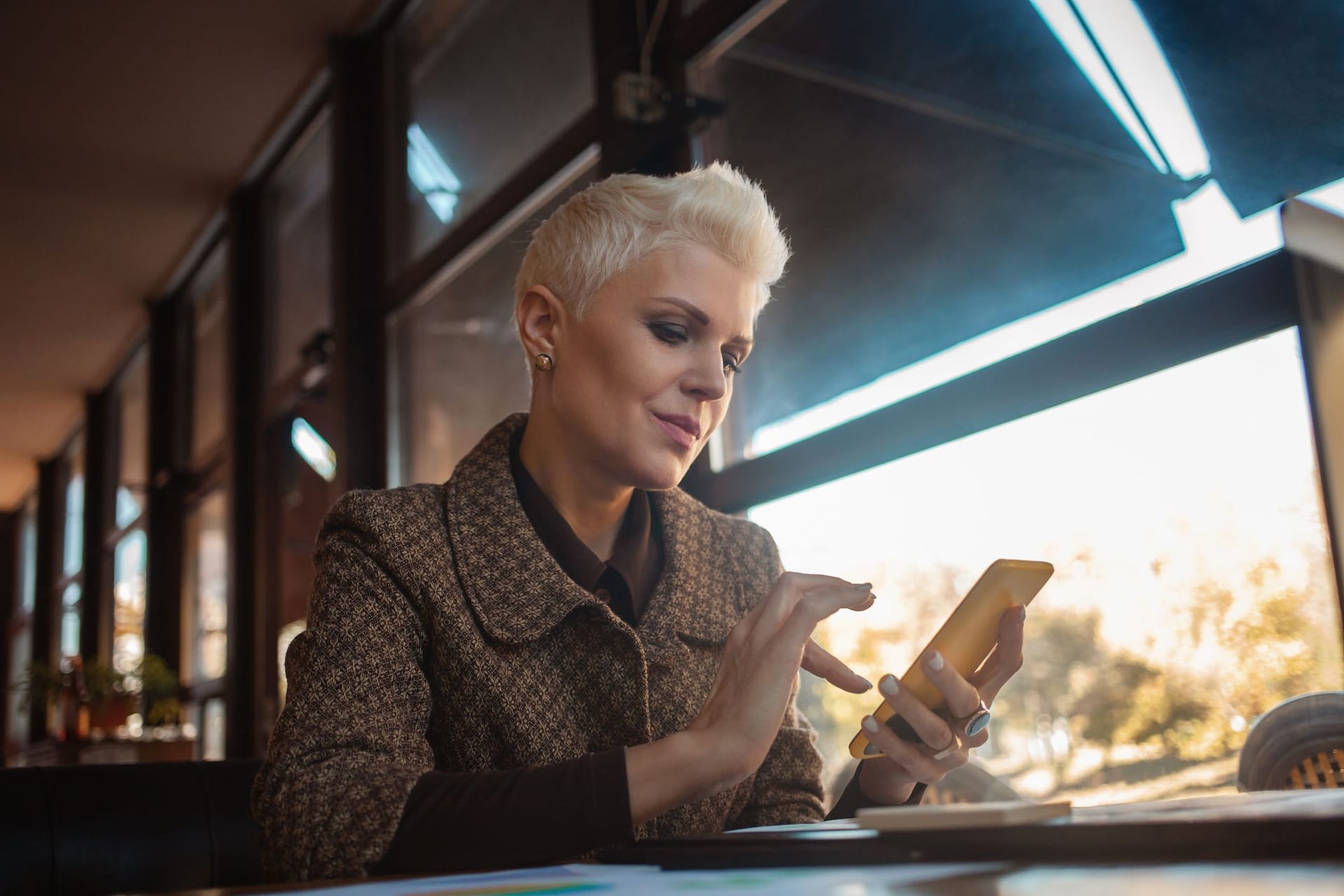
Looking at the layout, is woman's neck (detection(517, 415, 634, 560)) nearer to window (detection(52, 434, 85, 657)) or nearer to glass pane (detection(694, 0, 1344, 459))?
glass pane (detection(694, 0, 1344, 459))

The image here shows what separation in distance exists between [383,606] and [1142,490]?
1009mm

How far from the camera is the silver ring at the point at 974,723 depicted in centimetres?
114

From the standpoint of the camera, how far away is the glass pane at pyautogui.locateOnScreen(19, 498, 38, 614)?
9336mm

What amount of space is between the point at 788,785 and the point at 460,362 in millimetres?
2269

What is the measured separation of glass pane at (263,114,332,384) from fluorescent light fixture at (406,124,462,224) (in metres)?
0.57

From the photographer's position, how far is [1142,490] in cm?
156

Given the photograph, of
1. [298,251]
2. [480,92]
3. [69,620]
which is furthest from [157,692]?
[69,620]

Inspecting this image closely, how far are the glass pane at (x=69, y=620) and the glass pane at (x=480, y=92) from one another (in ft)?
17.1

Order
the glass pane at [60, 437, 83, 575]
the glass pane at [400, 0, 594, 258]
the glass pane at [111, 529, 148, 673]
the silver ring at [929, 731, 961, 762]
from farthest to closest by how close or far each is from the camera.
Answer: the glass pane at [60, 437, 83, 575] → the glass pane at [111, 529, 148, 673] → the glass pane at [400, 0, 594, 258] → the silver ring at [929, 731, 961, 762]

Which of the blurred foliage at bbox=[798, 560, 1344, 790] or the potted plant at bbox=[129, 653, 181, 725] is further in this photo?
the potted plant at bbox=[129, 653, 181, 725]

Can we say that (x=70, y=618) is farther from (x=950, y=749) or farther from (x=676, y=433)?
(x=950, y=749)

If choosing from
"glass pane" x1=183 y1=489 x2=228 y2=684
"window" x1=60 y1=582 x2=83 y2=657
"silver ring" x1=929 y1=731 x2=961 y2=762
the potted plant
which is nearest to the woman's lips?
"silver ring" x1=929 y1=731 x2=961 y2=762

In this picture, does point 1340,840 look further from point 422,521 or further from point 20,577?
point 20,577

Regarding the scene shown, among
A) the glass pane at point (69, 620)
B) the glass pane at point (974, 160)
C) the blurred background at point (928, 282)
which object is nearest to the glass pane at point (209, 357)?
the blurred background at point (928, 282)
